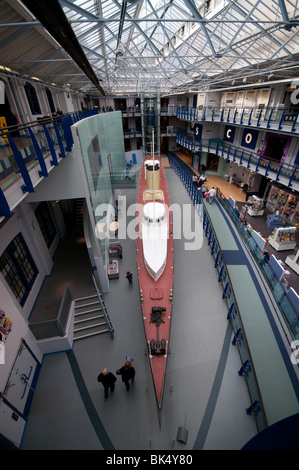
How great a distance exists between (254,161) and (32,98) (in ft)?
48.9

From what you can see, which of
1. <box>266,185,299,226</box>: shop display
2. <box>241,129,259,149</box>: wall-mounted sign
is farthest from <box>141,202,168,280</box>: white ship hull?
<box>241,129,259,149</box>: wall-mounted sign

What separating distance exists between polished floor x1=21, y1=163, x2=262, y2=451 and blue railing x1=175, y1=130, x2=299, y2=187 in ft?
30.4

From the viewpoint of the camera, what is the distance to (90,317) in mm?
7805

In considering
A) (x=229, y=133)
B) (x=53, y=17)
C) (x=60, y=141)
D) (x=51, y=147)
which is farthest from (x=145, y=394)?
(x=229, y=133)

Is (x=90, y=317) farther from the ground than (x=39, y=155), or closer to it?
closer to it

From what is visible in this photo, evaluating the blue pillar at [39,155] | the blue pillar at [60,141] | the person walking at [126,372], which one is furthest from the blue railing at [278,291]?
the blue pillar at [60,141]

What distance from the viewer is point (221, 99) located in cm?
2144

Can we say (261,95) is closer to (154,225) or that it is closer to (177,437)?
(154,225)

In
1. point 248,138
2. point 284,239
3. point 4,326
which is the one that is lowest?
point 284,239

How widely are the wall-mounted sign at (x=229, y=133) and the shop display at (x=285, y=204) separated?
707cm

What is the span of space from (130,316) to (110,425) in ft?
10.6

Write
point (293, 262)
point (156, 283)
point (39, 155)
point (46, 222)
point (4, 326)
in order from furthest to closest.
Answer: point (293, 262) < point (46, 222) < point (156, 283) < point (4, 326) < point (39, 155)

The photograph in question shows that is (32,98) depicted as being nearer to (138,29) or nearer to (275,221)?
(138,29)
